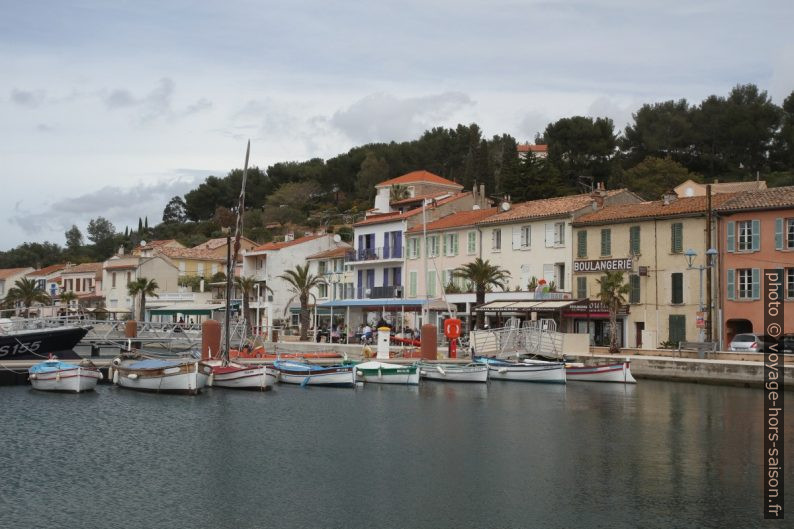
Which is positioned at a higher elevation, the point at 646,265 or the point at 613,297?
the point at 646,265

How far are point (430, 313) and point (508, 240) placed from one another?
8460mm

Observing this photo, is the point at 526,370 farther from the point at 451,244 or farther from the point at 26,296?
the point at 26,296

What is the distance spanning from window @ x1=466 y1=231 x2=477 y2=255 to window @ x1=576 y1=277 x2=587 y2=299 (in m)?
10.4

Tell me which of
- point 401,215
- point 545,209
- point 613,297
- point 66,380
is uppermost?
point 401,215

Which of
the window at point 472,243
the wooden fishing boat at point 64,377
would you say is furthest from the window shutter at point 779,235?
the wooden fishing boat at point 64,377

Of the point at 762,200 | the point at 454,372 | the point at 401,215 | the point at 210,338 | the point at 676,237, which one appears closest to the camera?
the point at 454,372

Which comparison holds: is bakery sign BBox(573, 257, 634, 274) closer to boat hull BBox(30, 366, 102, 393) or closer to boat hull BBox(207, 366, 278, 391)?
boat hull BBox(207, 366, 278, 391)

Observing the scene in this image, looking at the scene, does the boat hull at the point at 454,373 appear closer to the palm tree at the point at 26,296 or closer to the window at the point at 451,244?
the window at the point at 451,244

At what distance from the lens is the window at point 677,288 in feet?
184

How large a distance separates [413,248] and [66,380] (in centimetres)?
3655

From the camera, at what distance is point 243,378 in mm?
46250

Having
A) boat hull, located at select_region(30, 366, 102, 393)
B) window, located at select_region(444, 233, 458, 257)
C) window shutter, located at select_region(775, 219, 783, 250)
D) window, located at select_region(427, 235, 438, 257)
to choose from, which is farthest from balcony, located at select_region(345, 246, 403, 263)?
boat hull, located at select_region(30, 366, 102, 393)

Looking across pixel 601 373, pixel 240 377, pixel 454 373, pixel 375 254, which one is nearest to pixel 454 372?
pixel 454 373

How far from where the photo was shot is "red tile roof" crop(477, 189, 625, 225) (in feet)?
210
